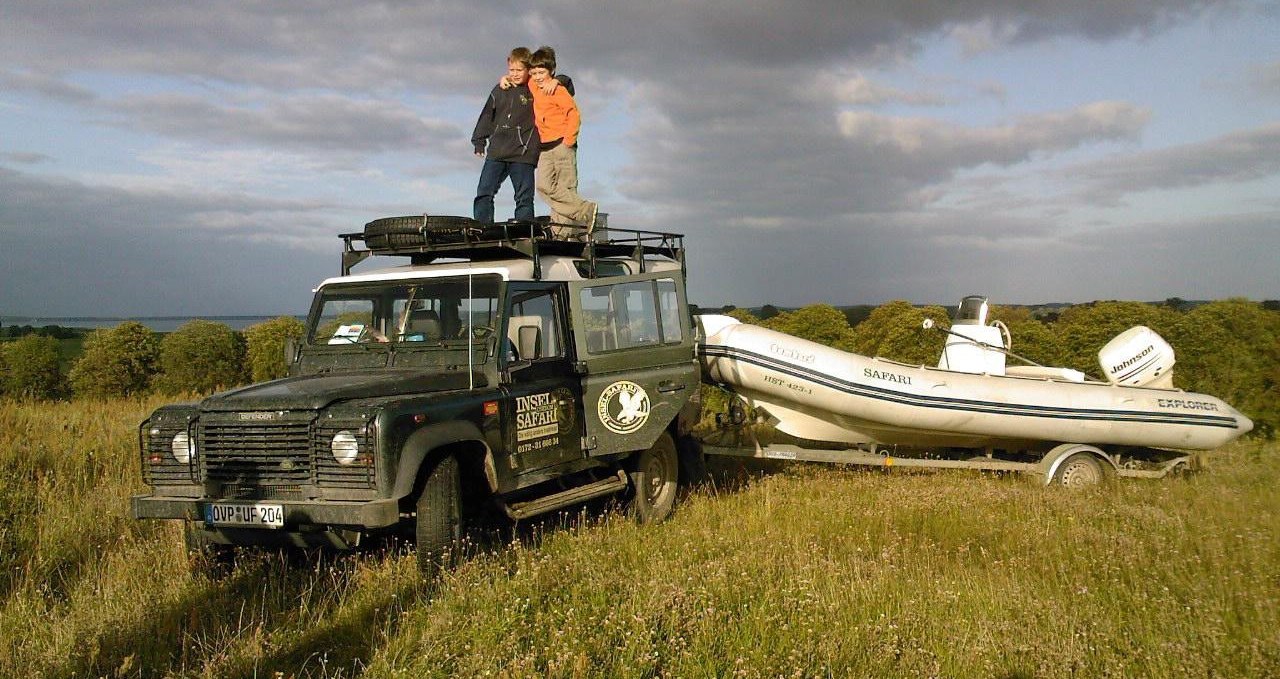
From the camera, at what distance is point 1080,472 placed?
1000 cm

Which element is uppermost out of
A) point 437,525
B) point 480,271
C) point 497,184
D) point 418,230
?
point 497,184

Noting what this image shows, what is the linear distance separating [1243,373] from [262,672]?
321 inches

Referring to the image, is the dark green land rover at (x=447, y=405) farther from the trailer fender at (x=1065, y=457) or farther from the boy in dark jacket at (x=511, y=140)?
the trailer fender at (x=1065, y=457)

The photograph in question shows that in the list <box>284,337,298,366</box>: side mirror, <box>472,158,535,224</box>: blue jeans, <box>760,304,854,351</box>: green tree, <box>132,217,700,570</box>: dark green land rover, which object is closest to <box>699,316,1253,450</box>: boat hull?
<box>132,217,700,570</box>: dark green land rover

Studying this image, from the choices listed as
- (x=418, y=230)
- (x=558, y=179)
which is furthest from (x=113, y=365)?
(x=418, y=230)

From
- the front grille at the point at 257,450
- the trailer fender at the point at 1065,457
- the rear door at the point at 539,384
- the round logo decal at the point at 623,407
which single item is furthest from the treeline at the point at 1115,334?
the front grille at the point at 257,450

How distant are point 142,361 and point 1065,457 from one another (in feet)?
52.9

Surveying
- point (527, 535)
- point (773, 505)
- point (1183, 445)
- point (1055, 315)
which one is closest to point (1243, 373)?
point (1183, 445)

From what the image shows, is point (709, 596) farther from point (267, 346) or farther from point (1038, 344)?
point (267, 346)

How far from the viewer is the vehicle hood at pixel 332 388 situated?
601cm

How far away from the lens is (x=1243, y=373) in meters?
8.23

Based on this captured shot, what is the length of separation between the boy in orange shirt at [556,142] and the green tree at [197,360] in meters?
10.4

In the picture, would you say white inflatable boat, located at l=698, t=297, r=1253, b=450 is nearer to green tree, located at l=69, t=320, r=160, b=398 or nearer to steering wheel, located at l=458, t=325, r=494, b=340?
steering wheel, located at l=458, t=325, r=494, b=340

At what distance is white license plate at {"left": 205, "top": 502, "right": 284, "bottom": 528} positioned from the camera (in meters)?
5.85
